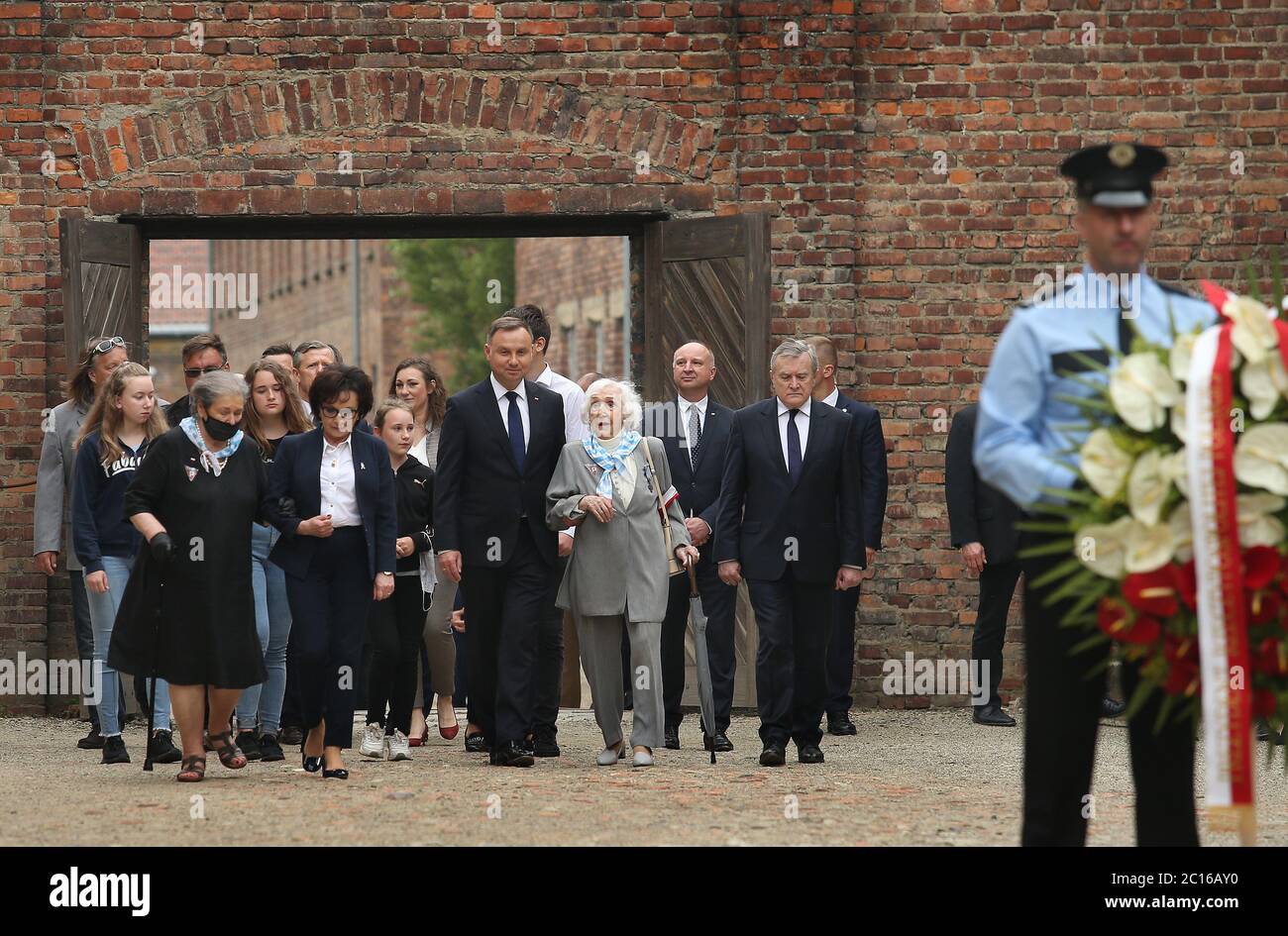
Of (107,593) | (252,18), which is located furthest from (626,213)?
(107,593)

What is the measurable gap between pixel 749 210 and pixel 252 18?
3.31 m

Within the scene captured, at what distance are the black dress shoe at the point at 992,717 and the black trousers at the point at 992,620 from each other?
0.03m

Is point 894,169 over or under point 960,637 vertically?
over

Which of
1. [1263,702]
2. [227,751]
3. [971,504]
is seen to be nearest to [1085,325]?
[1263,702]

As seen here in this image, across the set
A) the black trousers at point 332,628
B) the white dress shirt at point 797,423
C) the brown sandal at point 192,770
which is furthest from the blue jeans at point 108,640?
the white dress shirt at point 797,423

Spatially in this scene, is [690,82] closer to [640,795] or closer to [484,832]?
[640,795]

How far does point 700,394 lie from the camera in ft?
35.2

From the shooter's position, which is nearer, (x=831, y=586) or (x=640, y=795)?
(x=640, y=795)

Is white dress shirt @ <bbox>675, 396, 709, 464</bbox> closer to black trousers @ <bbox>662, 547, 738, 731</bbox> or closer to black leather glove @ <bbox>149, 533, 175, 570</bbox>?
black trousers @ <bbox>662, 547, 738, 731</bbox>

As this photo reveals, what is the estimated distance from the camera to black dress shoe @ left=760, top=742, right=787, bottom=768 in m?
9.48

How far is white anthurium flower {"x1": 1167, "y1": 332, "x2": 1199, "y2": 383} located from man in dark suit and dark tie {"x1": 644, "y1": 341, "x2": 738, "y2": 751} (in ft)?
19.1

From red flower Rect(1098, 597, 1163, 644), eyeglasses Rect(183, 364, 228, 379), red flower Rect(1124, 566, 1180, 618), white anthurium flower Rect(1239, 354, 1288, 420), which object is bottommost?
red flower Rect(1098, 597, 1163, 644)

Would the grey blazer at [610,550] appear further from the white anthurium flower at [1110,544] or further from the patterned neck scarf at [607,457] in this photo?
the white anthurium flower at [1110,544]

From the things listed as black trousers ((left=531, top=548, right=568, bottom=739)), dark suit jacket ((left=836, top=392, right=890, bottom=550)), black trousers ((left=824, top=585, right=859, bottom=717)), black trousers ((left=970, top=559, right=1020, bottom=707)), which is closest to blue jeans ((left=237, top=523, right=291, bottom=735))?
black trousers ((left=531, top=548, right=568, bottom=739))
